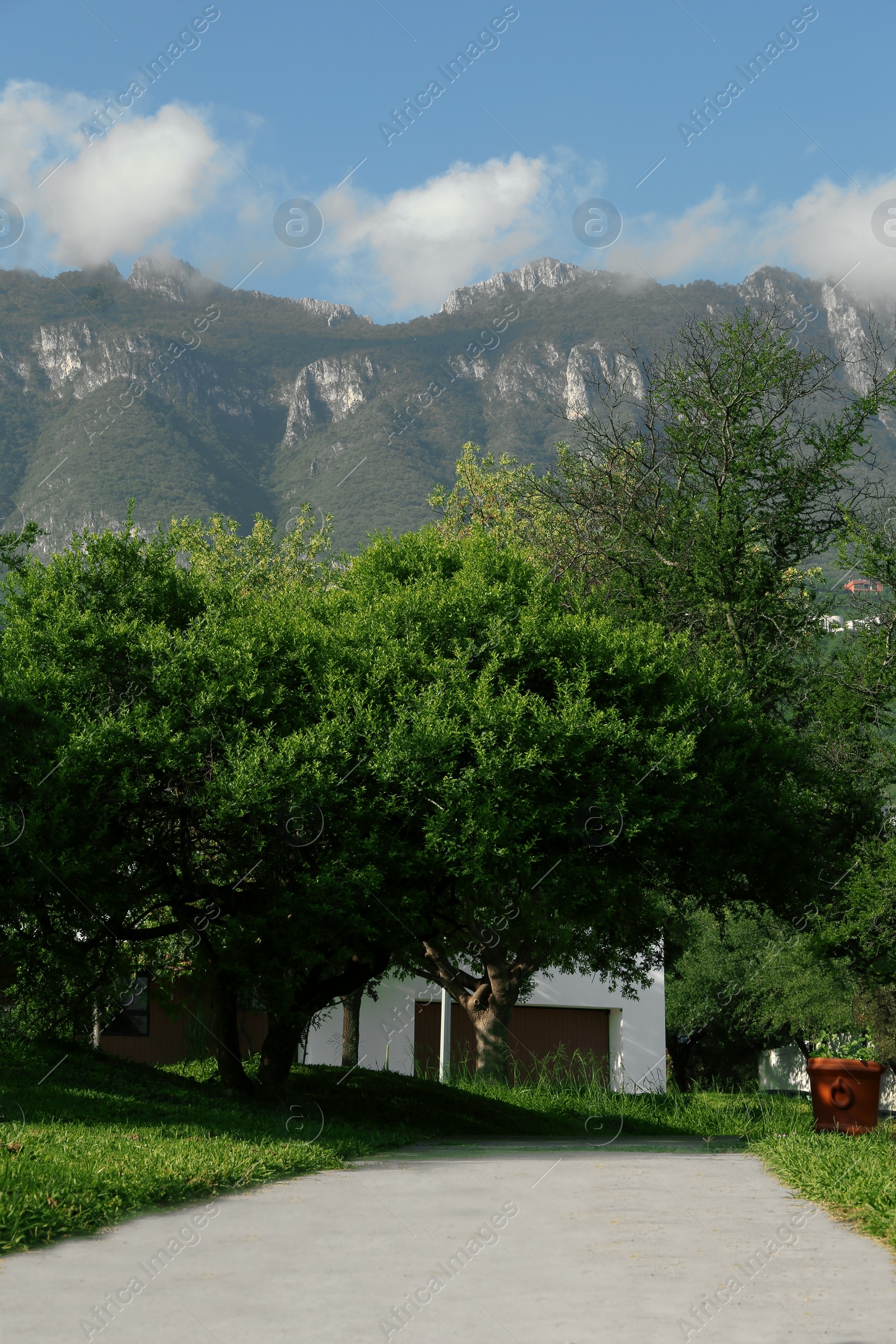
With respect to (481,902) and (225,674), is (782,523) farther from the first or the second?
(225,674)

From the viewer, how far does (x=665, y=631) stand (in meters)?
21.9

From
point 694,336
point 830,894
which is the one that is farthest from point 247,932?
point 694,336

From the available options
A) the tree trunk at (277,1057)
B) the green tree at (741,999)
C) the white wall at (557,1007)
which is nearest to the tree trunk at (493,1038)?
the tree trunk at (277,1057)

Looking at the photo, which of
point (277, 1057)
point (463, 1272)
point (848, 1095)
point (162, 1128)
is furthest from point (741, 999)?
point (463, 1272)

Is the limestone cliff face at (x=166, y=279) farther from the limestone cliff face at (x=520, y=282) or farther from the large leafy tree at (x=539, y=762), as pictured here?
the large leafy tree at (x=539, y=762)

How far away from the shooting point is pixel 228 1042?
1557 centimetres

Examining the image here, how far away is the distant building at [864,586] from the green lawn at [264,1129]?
8.39m

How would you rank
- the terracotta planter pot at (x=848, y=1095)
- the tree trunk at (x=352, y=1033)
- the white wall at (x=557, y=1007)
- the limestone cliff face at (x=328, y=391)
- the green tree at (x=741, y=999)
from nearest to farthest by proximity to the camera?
the terracotta planter pot at (x=848, y=1095), the tree trunk at (x=352, y=1033), the white wall at (x=557, y=1007), the green tree at (x=741, y=999), the limestone cliff face at (x=328, y=391)

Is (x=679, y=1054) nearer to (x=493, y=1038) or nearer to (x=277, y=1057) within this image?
(x=493, y=1038)

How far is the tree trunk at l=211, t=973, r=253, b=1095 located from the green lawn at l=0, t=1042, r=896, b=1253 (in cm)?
42

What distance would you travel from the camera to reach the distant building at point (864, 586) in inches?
737

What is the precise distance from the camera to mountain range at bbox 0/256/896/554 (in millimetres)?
83125

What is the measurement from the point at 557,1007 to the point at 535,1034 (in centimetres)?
115

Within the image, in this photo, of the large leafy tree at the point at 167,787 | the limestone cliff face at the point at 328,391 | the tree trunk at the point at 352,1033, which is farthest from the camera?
the limestone cliff face at the point at 328,391
